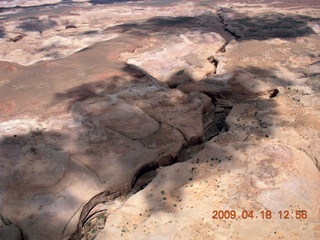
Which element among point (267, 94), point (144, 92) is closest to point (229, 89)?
point (267, 94)

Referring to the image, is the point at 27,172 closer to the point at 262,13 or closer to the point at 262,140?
the point at 262,140

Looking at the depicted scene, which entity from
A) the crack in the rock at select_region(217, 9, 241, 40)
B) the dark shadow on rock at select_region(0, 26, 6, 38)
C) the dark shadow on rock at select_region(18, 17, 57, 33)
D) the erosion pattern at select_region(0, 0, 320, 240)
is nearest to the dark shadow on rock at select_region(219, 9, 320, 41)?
the crack in the rock at select_region(217, 9, 241, 40)

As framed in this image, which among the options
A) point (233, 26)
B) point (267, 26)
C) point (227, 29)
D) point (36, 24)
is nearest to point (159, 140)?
point (227, 29)

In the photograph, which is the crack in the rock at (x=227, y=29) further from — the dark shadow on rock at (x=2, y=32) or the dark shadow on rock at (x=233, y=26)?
the dark shadow on rock at (x=2, y=32)
